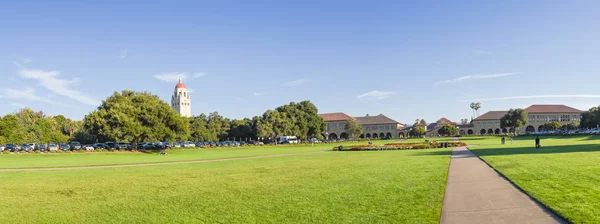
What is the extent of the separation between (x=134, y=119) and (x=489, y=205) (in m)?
56.9

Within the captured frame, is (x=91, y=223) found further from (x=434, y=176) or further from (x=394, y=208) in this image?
(x=434, y=176)

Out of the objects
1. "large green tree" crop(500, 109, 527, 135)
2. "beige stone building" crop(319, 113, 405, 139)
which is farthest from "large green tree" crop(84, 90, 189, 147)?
→ "large green tree" crop(500, 109, 527, 135)

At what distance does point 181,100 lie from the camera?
17562cm

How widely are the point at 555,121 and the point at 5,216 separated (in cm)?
16629

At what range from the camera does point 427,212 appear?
334 inches

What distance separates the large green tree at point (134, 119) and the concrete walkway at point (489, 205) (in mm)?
52185

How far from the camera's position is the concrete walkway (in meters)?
7.74

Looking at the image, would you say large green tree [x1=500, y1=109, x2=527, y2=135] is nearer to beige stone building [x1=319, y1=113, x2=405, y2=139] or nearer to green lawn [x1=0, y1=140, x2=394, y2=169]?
beige stone building [x1=319, y1=113, x2=405, y2=139]

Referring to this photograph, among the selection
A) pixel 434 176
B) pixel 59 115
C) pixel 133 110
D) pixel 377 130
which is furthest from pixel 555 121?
pixel 59 115

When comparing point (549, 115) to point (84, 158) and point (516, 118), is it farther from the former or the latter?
point (84, 158)

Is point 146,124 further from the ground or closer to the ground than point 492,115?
closer to the ground

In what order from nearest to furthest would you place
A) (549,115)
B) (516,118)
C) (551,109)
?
(516,118) → (549,115) → (551,109)

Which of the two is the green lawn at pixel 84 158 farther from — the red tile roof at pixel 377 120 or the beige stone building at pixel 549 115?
the beige stone building at pixel 549 115

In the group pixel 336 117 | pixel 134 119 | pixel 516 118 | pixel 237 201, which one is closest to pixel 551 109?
pixel 516 118
